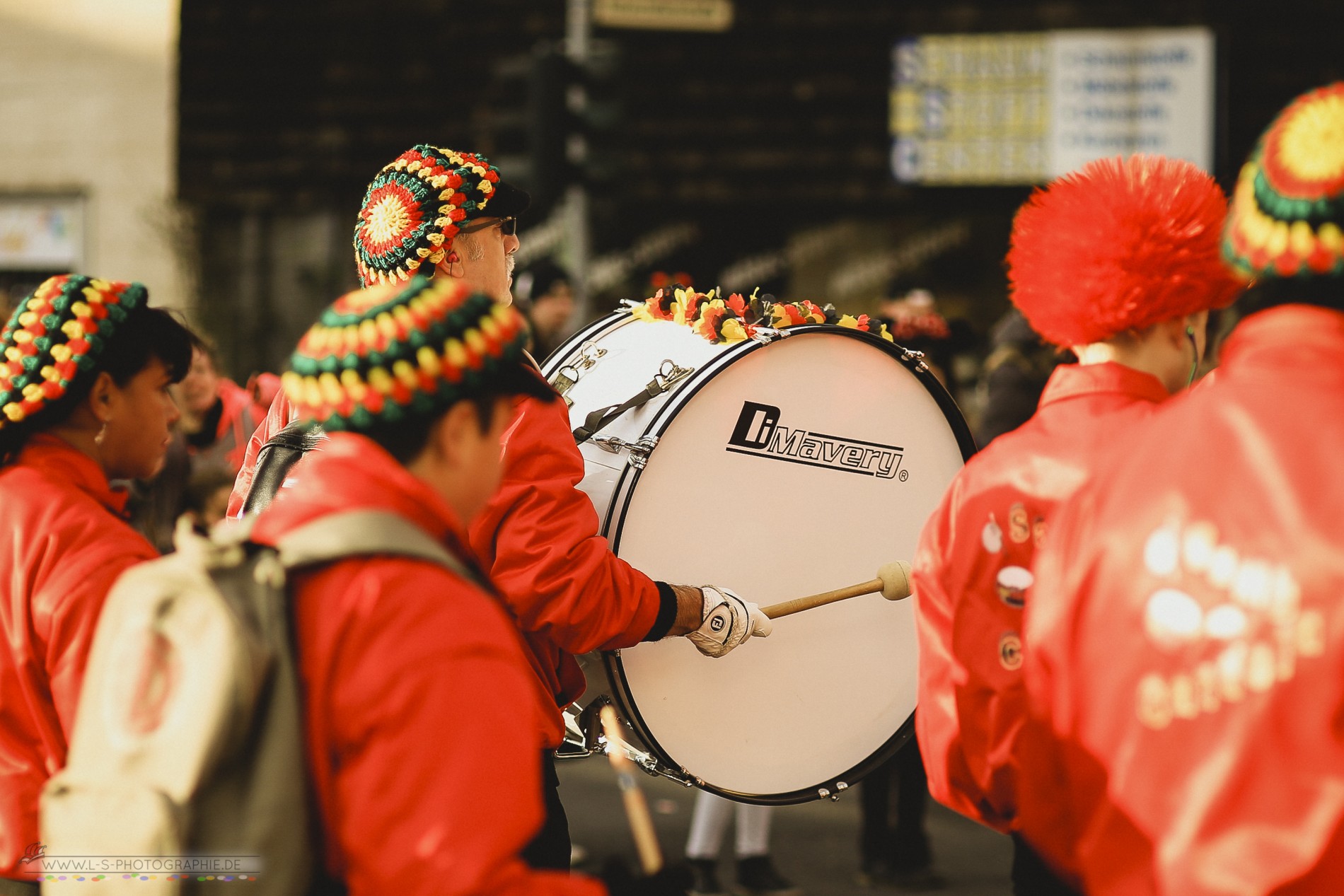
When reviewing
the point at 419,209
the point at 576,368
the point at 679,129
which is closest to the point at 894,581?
the point at 576,368

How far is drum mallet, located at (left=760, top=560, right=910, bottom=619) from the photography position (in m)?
3.13

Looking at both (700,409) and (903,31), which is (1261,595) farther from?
(903,31)

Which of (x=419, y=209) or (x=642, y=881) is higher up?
(x=419, y=209)

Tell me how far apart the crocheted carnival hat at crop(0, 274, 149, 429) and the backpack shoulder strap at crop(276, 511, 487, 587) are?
34.8 inches

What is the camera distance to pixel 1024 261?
2.27m

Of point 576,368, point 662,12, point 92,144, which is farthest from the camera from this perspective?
point 92,144

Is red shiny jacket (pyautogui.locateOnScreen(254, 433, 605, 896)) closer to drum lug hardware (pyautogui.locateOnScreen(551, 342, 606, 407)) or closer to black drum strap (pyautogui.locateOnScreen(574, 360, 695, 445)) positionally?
black drum strap (pyautogui.locateOnScreen(574, 360, 695, 445))

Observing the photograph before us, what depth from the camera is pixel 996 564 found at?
7.01 feet

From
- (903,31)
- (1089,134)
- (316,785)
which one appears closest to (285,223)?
(903,31)

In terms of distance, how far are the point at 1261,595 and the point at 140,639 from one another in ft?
4.00

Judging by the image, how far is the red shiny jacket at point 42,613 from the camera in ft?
7.01

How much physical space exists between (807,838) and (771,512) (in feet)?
8.93

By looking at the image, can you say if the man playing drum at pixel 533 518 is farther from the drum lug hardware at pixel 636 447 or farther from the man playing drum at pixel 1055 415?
the man playing drum at pixel 1055 415

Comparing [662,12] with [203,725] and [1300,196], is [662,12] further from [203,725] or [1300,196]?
[203,725]
